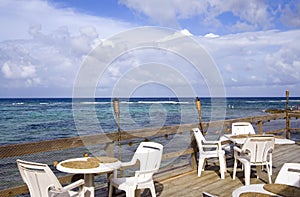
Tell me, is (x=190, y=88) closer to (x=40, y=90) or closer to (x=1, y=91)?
(x=40, y=90)

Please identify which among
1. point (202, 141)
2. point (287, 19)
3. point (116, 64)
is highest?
point (287, 19)

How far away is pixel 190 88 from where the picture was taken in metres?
6.29

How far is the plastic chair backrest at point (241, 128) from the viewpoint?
18.1 ft

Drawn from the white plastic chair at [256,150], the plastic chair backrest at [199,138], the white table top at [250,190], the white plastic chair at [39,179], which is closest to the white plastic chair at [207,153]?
the plastic chair backrest at [199,138]

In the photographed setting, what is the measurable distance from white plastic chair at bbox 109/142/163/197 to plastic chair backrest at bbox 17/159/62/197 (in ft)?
2.81

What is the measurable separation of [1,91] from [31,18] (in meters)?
12.2

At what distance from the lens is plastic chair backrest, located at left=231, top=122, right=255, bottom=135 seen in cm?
551

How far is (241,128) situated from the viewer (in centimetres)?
558

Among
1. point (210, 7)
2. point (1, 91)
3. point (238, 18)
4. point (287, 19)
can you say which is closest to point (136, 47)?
point (210, 7)

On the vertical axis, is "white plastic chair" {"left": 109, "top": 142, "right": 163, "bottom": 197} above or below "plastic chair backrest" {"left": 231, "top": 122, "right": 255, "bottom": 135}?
below

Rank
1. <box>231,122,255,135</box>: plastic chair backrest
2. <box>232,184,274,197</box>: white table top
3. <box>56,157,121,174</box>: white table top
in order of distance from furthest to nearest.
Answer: <box>231,122,255,135</box>: plastic chair backrest → <box>56,157,121,174</box>: white table top → <box>232,184,274,197</box>: white table top

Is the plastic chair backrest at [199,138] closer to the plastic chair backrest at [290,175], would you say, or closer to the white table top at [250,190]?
the plastic chair backrest at [290,175]

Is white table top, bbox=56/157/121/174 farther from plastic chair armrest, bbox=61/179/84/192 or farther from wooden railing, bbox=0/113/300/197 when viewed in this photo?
wooden railing, bbox=0/113/300/197

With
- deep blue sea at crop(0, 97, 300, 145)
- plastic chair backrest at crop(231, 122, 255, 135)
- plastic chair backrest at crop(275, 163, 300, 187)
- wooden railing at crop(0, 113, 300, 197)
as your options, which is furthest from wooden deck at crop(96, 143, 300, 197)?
deep blue sea at crop(0, 97, 300, 145)
